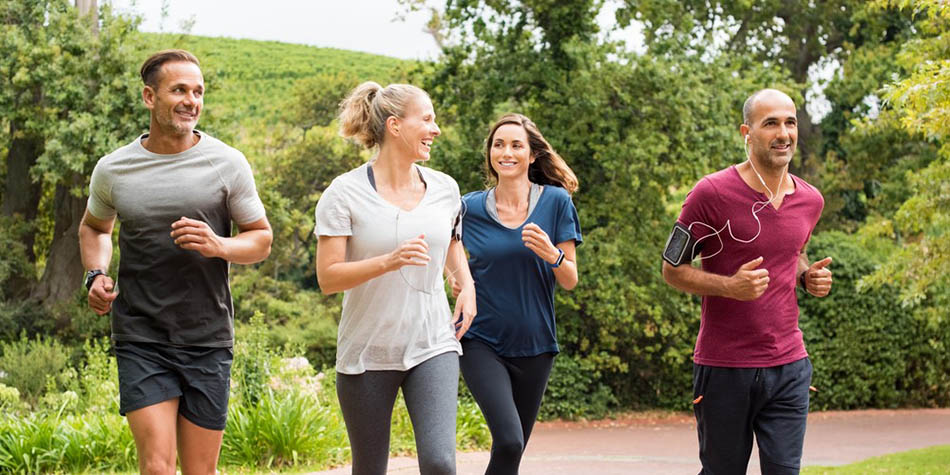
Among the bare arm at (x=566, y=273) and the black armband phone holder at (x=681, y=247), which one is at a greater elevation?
the black armband phone holder at (x=681, y=247)

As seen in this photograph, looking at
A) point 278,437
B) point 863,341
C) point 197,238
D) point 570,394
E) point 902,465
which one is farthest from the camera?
point 863,341

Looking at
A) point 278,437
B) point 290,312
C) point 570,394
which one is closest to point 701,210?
point 278,437

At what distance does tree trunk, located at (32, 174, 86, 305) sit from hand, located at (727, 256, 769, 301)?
805 inches

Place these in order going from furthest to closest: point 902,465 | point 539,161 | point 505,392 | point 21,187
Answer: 1. point 21,187
2. point 902,465
3. point 539,161
4. point 505,392

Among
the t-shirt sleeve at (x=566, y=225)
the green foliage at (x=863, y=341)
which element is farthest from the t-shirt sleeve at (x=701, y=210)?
the green foliage at (x=863, y=341)

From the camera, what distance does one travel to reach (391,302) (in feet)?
A: 14.8

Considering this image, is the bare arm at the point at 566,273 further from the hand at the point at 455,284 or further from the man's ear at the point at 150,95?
the man's ear at the point at 150,95

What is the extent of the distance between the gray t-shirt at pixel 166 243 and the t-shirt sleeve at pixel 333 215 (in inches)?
14.9

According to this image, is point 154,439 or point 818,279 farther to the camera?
point 818,279

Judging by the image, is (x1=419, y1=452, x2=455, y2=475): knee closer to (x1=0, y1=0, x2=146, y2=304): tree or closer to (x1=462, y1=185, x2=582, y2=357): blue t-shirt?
(x1=462, y1=185, x2=582, y2=357): blue t-shirt

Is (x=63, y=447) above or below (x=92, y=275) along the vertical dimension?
below

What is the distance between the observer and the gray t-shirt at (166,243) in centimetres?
436

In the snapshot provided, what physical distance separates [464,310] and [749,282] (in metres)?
1.29

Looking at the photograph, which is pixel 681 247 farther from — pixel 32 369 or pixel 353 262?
pixel 32 369
